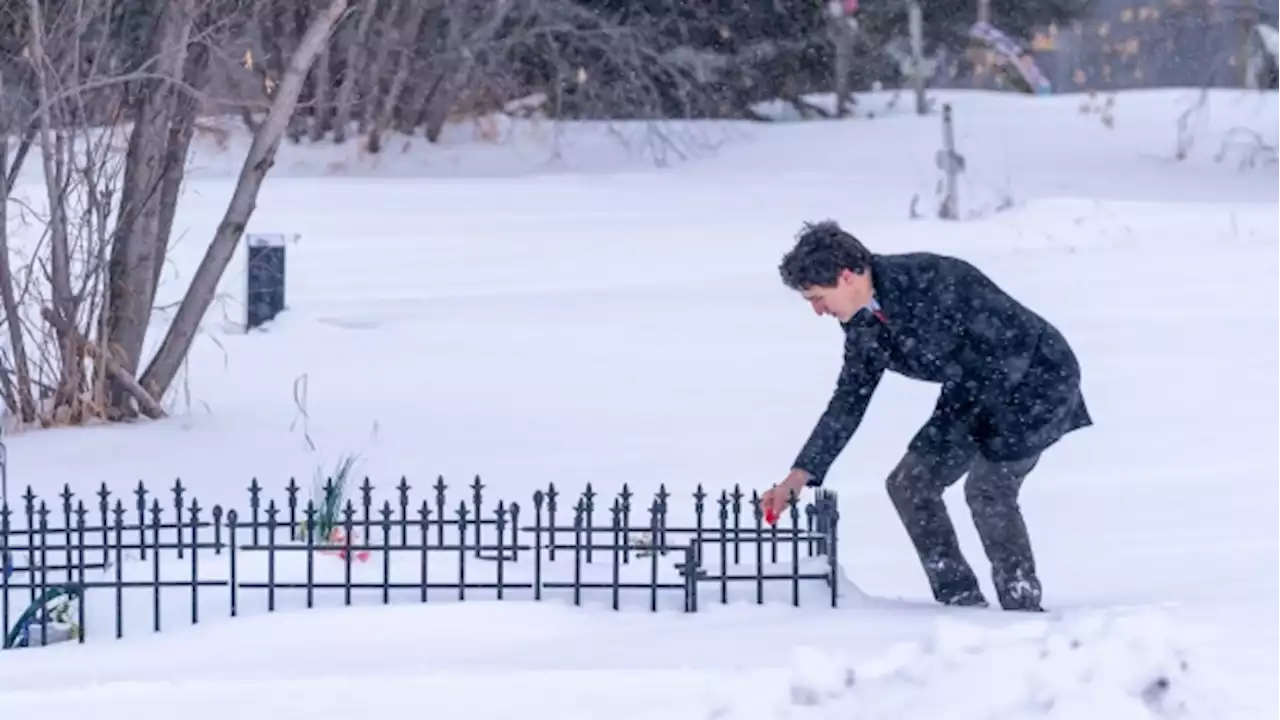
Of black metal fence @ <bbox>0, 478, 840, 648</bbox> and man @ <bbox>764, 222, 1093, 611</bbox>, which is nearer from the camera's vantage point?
man @ <bbox>764, 222, 1093, 611</bbox>

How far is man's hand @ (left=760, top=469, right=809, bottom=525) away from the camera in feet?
19.3

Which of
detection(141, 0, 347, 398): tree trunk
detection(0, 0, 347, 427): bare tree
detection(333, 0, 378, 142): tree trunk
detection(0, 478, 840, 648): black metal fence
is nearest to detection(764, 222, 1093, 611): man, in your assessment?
detection(0, 478, 840, 648): black metal fence

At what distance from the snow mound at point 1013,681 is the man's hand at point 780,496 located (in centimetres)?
Result: 129

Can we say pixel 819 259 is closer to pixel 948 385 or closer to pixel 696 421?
pixel 948 385

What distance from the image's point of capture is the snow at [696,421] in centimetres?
495

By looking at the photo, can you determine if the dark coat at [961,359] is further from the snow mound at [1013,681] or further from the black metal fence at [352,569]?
the snow mound at [1013,681]

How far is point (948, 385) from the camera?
6.11m

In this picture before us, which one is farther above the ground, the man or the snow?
the man

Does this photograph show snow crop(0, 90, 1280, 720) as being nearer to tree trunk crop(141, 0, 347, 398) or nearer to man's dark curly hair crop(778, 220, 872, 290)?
tree trunk crop(141, 0, 347, 398)

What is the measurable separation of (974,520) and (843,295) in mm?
926

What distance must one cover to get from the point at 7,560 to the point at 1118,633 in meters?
3.23

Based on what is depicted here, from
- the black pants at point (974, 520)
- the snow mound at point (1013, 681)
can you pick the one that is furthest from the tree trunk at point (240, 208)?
the snow mound at point (1013, 681)

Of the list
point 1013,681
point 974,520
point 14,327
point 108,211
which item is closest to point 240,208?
point 108,211

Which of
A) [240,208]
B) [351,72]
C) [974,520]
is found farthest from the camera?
[351,72]
